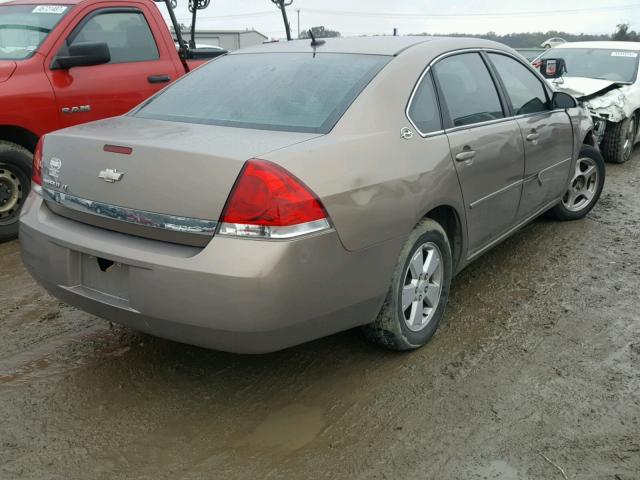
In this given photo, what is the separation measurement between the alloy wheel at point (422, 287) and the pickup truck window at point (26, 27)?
3807 millimetres

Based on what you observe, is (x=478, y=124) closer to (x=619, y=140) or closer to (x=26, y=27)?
(x=26, y=27)

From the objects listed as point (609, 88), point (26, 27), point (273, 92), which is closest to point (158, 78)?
point (26, 27)

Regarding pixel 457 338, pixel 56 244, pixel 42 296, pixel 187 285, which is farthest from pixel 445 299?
pixel 42 296

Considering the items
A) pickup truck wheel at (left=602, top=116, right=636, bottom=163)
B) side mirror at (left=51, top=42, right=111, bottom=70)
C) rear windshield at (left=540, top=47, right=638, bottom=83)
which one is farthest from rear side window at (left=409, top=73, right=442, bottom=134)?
rear windshield at (left=540, top=47, right=638, bottom=83)

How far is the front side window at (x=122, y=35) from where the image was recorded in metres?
5.48

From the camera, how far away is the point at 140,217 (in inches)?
101

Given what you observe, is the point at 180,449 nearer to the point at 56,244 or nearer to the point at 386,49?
the point at 56,244

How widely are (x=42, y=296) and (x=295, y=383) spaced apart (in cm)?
195

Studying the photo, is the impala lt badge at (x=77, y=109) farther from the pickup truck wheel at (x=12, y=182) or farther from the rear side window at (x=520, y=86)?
the rear side window at (x=520, y=86)

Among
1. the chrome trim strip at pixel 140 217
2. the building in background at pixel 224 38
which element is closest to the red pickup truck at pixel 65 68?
the chrome trim strip at pixel 140 217

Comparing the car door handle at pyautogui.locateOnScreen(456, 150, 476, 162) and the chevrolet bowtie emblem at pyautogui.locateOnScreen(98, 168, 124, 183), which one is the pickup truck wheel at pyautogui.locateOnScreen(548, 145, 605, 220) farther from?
the chevrolet bowtie emblem at pyautogui.locateOnScreen(98, 168, 124, 183)

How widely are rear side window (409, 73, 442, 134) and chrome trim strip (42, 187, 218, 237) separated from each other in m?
1.28

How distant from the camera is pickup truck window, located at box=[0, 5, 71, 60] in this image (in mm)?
5191

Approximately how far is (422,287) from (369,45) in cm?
141
